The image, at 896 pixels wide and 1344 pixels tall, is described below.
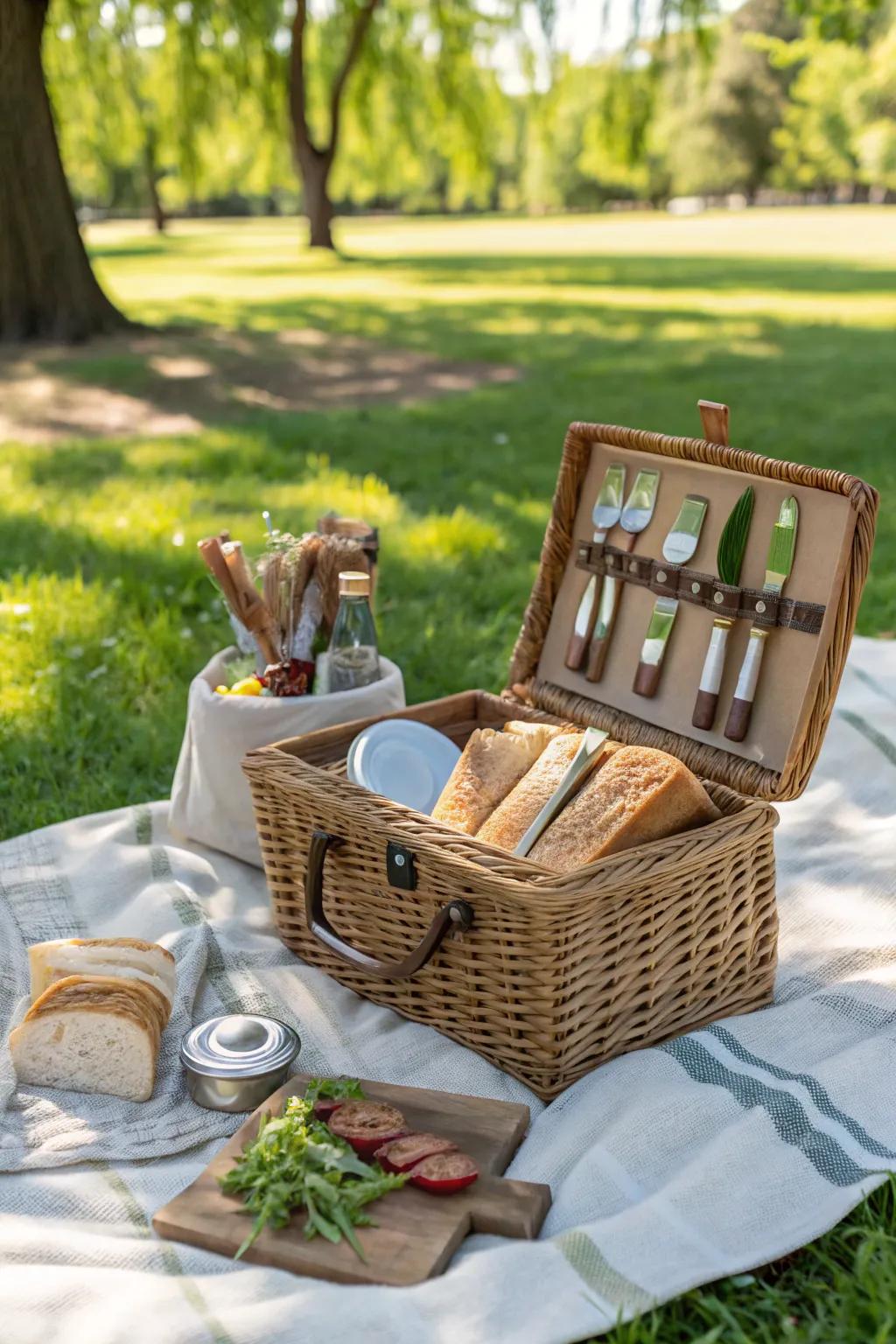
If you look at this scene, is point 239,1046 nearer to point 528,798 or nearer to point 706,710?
point 528,798

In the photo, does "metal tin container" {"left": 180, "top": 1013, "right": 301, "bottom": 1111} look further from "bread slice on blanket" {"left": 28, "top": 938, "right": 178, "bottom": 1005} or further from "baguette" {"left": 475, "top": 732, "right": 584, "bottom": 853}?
"baguette" {"left": 475, "top": 732, "right": 584, "bottom": 853}

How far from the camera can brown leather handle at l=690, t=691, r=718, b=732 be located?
2.39m

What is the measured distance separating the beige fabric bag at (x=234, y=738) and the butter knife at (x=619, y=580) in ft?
1.43

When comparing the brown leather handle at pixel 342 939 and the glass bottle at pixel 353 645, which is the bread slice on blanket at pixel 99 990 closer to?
the brown leather handle at pixel 342 939

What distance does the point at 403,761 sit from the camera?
251 centimetres

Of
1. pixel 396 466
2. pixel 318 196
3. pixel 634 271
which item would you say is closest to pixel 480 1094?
pixel 396 466

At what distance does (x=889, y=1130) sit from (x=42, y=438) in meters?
6.54

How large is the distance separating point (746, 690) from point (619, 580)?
1.47ft

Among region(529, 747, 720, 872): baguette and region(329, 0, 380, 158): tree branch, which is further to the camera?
region(329, 0, 380, 158): tree branch

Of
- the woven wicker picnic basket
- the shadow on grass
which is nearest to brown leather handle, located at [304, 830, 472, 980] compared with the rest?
the woven wicker picnic basket

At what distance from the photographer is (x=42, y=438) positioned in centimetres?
731

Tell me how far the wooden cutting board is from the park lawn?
245 mm

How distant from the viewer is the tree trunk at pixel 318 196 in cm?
2088

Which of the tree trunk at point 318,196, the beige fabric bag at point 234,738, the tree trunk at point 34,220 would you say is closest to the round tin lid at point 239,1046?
the beige fabric bag at point 234,738
